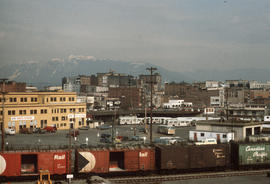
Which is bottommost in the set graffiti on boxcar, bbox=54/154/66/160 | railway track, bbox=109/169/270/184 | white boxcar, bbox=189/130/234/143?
railway track, bbox=109/169/270/184

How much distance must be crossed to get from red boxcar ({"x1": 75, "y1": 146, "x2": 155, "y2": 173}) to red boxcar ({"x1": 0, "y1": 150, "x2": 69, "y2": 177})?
4.07ft

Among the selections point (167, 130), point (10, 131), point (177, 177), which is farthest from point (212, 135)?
point (10, 131)

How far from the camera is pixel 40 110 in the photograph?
67938 millimetres

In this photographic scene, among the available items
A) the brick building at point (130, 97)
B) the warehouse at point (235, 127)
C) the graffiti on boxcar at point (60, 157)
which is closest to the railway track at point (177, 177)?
the graffiti on boxcar at point (60, 157)

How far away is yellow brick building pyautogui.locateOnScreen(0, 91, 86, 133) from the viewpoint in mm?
65000

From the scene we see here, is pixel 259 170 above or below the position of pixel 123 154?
below

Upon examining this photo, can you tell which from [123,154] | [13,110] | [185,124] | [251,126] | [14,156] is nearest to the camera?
[14,156]

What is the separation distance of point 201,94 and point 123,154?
513 ft

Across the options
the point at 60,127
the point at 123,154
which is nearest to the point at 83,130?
the point at 60,127

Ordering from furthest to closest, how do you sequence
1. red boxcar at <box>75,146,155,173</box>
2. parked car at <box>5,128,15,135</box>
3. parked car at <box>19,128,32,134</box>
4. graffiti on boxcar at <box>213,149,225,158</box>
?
1. parked car at <box>19,128,32,134</box>
2. parked car at <box>5,128,15,135</box>
3. graffiti on boxcar at <box>213,149,225,158</box>
4. red boxcar at <box>75,146,155,173</box>

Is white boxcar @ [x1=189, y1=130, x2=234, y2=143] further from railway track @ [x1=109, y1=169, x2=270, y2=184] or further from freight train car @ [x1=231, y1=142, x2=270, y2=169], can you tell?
railway track @ [x1=109, y1=169, x2=270, y2=184]

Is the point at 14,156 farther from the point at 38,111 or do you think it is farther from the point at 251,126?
the point at 38,111

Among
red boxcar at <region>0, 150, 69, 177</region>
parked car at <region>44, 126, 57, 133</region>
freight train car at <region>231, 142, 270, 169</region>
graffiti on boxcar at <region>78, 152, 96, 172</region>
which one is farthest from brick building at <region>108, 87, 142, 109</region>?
graffiti on boxcar at <region>78, 152, 96, 172</region>

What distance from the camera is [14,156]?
26.7m
